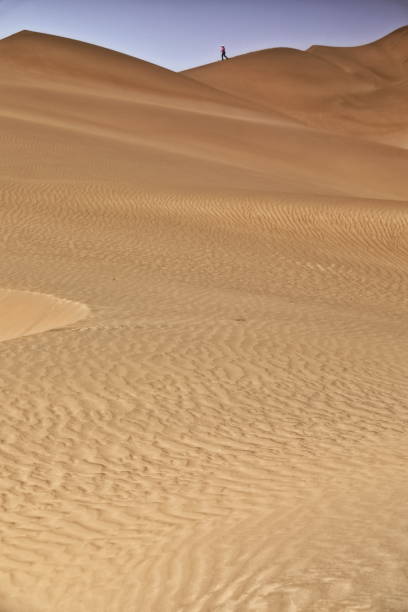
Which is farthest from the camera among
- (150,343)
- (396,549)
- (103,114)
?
(103,114)

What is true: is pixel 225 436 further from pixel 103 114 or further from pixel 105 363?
pixel 103 114

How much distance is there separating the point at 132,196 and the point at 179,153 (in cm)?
1079

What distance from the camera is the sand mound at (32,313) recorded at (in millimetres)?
12305

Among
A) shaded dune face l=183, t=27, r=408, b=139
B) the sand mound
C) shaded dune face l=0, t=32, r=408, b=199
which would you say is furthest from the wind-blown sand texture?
shaded dune face l=183, t=27, r=408, b=139

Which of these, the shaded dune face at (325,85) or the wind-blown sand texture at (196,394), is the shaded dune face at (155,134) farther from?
the wind-blown sand texture at (196,394)

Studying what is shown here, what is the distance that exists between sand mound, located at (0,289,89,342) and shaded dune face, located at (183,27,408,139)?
185 feet

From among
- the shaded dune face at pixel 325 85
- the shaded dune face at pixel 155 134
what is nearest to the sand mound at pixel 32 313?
the shaded dune face at pixel 155 134

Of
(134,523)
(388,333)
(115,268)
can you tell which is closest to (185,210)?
(115,268)

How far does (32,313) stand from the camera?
1304 cm

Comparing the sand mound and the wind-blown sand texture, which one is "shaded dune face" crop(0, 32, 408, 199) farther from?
the sand mound

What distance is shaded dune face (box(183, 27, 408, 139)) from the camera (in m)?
71.5

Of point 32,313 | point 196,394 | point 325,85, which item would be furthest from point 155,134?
point 325,85

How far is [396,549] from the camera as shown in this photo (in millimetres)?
5215

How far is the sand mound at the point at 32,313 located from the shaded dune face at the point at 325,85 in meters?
56.4
